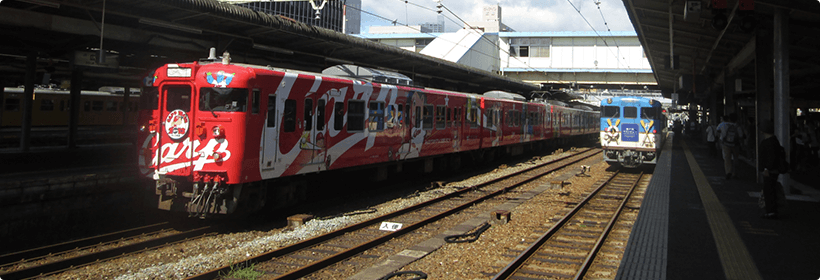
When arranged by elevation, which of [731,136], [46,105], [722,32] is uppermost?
[722,32]

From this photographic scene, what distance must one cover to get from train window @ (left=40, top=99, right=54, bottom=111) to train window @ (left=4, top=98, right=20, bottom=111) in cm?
129

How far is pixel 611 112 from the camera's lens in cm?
1781

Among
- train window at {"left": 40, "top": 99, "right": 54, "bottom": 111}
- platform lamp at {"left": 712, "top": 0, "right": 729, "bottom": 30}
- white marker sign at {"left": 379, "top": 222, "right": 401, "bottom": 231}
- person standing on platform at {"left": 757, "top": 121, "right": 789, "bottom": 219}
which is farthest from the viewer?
train window at {"left": 40, "top": 99, "right": 54, "bottom": 111}

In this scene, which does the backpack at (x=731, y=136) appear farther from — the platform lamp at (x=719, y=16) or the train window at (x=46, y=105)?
the train window at (x=46, y=105)

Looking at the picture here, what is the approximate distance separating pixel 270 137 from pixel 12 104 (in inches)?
971

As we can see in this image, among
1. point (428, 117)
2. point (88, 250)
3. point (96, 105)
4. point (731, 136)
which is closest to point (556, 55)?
point (731, 136)

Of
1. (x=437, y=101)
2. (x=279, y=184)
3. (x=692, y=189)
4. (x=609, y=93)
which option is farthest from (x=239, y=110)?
(x=609, y=93)

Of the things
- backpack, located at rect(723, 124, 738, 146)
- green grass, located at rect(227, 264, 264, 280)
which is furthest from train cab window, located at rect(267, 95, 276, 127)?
backpack, located at rect(723, 124, 738, 146)

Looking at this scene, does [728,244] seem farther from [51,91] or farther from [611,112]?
[51,91]

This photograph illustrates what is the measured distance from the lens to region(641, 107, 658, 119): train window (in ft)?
56.6

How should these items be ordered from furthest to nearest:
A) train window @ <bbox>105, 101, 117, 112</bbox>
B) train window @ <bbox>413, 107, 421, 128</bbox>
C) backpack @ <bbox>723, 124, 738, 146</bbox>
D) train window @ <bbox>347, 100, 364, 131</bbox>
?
train window @ <bbox>105, 101, 117, 112</bbox> → backpack @ <bbox>723, 124, 738, 146</bbox> → train window @ <bbox>413, 107, 421, 128</bbox> → train window @ <bbox>347, 100, 364, 131</bbox>

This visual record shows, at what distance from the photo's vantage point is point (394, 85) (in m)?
12.6

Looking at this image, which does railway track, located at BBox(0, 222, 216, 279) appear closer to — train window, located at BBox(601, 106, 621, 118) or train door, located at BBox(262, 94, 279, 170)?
train door, located at BBox(262, 94, 279, 170)

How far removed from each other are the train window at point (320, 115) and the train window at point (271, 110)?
1169 millimetres
